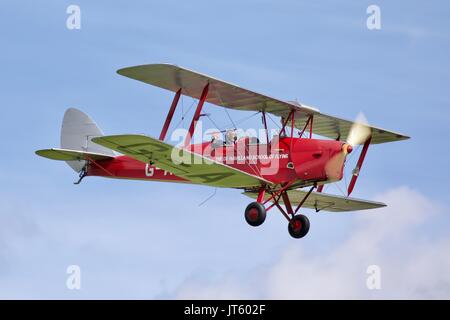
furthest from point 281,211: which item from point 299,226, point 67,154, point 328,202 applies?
point 67,154

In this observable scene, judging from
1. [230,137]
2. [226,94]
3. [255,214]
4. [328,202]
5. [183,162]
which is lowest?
[255,214]

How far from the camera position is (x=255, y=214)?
2062 cm

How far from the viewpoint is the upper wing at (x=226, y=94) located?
20578 mm

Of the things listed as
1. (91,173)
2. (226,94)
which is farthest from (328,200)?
(91,173)

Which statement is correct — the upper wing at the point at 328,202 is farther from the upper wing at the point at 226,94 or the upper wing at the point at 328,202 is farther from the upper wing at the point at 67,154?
the upper wing at the point at 67,154

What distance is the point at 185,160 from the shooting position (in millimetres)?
20234

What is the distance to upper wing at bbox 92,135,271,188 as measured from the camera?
1912 centimetres

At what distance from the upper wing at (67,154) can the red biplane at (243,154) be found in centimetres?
2

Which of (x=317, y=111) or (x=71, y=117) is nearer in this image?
(x=317, y=111)

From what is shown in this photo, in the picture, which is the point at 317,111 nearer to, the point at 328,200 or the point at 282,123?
the point at 282,123

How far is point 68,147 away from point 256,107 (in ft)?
17.4

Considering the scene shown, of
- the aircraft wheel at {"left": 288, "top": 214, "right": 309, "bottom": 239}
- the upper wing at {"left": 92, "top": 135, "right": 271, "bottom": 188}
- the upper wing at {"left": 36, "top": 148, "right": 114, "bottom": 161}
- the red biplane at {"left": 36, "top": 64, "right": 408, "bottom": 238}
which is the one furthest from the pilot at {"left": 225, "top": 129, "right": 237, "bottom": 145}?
the upper wing at {"left": 36, "top": 148, "right": 114, "bottom": 161}

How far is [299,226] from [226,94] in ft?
11.0

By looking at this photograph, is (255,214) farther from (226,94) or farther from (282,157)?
(226,94)
